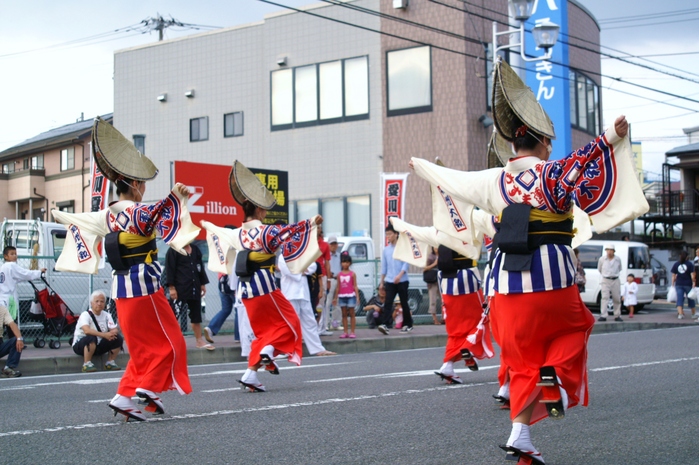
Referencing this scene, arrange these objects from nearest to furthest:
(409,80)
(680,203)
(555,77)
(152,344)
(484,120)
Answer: (152,344)
(555,77)
(484,120)
(409,80)
(680,203)

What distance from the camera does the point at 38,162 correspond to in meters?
43.7

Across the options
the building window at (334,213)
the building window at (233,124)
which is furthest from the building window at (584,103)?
the building window at (233,124)

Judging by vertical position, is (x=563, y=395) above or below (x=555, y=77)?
below

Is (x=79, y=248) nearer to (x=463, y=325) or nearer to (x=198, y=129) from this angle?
(x=463, y=325)

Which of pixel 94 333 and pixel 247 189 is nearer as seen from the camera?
pixel 247 189

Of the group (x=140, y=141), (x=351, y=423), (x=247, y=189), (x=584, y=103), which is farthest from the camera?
(x=140, y=141)

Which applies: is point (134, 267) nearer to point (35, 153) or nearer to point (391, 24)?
point (391, 24)

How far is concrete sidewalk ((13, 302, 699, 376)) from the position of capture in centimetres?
1179

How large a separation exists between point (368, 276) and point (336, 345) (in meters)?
5.06

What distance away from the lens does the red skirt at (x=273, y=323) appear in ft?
29.1

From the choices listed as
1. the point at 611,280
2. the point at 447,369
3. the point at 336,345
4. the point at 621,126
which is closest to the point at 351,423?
the point at 447,369

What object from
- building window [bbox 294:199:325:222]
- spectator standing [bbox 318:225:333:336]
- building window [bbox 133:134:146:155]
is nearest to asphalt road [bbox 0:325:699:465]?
spectator standing [bbox 318:225:333:336]

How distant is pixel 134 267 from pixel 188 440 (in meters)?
1.71

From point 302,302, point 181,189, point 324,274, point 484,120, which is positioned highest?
point 484,120
